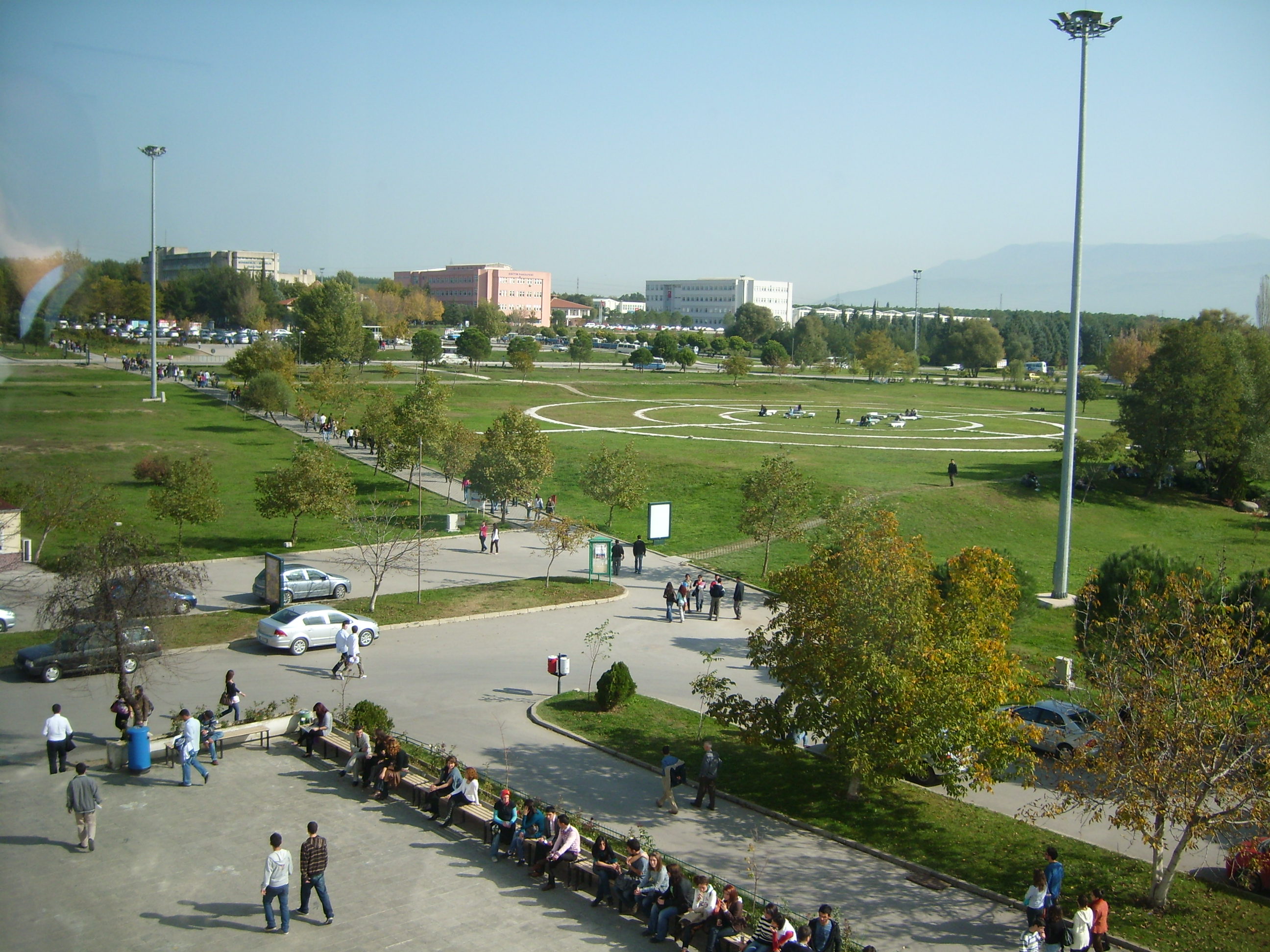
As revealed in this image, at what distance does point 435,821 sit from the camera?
14.4 m

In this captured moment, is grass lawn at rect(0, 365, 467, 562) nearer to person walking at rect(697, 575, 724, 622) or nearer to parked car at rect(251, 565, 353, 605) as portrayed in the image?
parked car at rect(251, 565, 353, 605)

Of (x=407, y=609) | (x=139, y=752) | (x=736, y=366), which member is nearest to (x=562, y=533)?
(x=407, y=609)

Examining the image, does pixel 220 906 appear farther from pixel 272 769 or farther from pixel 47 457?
pixel 47 457

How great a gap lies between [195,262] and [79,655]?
30078 mm

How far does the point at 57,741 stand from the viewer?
15.2m

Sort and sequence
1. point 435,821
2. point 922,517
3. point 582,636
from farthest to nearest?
point 922,517 → point 582,636 → point 435,821

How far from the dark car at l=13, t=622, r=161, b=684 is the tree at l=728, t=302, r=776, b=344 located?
479 feet

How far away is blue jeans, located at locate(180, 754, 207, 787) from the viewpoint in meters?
14.9

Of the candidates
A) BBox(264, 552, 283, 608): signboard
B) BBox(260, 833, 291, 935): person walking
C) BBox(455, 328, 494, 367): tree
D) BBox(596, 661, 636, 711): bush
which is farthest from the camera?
BBox(455, 328, 494, 367): tree

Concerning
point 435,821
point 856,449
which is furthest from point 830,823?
point 856,449

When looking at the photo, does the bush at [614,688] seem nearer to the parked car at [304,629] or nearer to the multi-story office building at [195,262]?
the parked car at [304,629]

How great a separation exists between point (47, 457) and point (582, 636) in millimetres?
20420

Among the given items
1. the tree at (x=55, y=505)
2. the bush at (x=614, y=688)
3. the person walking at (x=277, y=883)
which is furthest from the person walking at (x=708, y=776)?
the tree at (x=55, y=505)

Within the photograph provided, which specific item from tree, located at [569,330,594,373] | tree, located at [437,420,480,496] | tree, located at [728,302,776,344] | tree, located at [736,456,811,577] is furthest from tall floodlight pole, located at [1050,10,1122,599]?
tree, located at [728,302,776,344]
